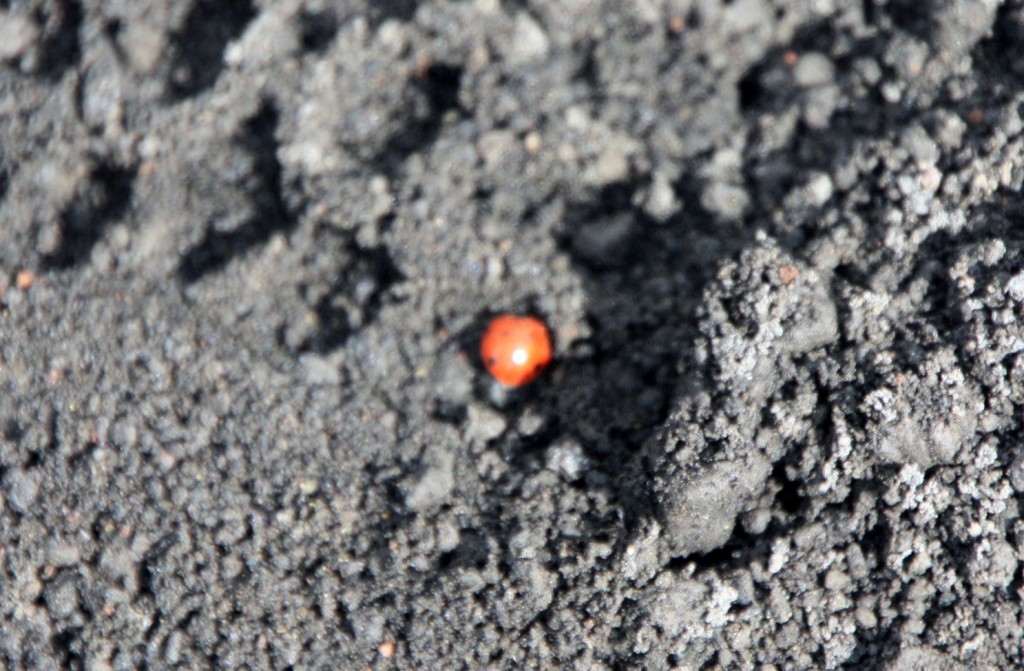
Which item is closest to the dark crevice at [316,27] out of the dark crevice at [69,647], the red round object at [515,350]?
the red round object at [515,350]

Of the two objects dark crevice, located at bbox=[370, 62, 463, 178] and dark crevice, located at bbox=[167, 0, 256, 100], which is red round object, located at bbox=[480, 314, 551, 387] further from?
dark crevice, located at bbox=[167, 0, 256, 100]

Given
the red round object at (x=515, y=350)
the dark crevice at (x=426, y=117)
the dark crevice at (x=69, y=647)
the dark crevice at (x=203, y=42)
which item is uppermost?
the dark crevice at (x=203, y=42)

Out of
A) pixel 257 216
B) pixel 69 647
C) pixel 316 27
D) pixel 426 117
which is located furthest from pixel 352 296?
pixel 69 647

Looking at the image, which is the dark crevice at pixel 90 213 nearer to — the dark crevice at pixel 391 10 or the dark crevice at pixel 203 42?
the dark crevice at pixel 203 42

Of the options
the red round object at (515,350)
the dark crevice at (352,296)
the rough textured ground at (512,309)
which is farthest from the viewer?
the dark crevice at (352,296)

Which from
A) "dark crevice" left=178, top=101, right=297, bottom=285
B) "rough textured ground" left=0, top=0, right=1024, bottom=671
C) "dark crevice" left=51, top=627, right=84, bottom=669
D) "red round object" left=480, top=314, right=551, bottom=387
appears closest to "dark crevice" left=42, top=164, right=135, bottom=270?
"rough textured ground" left=0, top=0, right=1024, bottom=671

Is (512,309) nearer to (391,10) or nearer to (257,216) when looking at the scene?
(257,216)

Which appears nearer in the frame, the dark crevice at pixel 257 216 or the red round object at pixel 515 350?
the red round object at pixel 515 350
